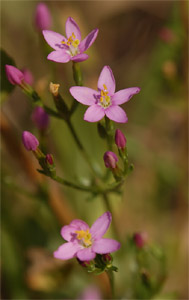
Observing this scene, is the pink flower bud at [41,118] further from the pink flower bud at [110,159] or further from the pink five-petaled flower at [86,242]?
the pink five-petaled flower at [86,242]

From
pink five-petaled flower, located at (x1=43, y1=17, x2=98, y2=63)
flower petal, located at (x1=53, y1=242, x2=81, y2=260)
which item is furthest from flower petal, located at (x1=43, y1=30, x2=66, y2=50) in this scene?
flower petal, located at (x1=53, y1=242, x2=81, y2=260)

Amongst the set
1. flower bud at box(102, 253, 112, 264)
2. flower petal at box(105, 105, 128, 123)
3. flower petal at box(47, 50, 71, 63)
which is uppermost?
flower petal at box(47, 50, 71, 63)

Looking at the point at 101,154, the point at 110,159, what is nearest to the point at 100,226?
the point at 110,159

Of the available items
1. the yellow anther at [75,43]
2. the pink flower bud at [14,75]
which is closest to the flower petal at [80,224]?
the pink flower bud at [14,75]

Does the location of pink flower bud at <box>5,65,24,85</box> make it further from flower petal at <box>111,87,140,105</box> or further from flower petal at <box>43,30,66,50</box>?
flower petal at <box>111,87,140,105</box>

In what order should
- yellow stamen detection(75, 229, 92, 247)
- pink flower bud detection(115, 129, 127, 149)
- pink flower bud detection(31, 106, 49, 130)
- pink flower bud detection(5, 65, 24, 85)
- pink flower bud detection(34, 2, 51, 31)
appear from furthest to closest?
pink flower bud detection(34, 2, 51, 31) → pink flower bud detection(31, 106, 49, 130) → pink flower bud detection(5, 65, 24, 85) → pink flower bud detection(115, 129, 127, 149) → yellow stamen detection(75, 229, 92, 247)

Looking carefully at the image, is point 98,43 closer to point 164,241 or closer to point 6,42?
point 6,42
